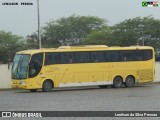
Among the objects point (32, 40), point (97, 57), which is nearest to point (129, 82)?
point (97, 57)

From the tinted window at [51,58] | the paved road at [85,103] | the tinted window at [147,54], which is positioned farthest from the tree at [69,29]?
the paved road at [85,103]

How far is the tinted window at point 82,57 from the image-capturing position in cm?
3515

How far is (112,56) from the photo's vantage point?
36500mm

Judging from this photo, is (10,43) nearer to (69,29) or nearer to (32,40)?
(32,40)

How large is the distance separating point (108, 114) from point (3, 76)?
28.1 meters

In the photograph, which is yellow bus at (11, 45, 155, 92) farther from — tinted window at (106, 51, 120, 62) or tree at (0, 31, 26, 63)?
tree at (0, 31, 26, 63)

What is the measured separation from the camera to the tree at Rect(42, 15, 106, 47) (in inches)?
3546

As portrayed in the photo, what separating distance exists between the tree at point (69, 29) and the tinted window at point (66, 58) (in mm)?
54335

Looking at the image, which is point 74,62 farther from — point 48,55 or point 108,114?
point 108,114

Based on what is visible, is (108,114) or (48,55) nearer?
(108,114)

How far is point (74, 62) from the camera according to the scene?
115 feet

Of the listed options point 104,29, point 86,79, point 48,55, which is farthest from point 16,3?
point 104,29

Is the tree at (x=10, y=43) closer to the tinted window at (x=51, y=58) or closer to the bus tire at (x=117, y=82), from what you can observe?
the bus tire at (x=117, y=82)

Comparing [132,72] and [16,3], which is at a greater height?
[16,3]
